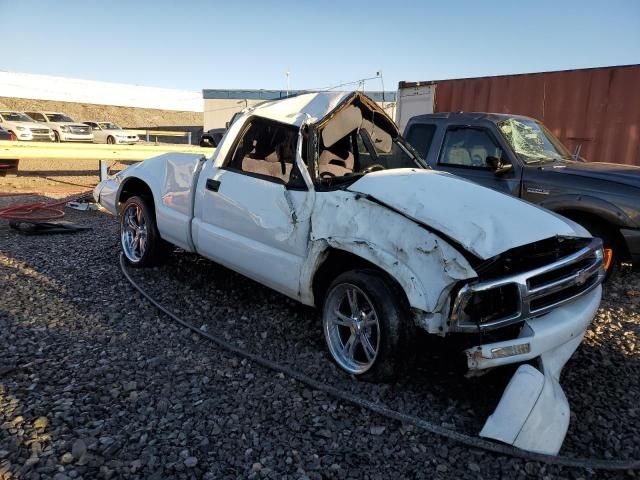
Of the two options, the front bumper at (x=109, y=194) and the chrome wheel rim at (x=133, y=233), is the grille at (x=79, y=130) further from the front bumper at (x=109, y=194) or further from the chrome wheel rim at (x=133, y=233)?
the chrome wheel rim at (x=133, y=233)

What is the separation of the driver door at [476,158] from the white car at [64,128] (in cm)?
2252

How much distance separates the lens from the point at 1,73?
44.8 metres

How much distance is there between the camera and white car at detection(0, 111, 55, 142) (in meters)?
21.1

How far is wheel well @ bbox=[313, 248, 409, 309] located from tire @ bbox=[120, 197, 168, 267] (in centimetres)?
232

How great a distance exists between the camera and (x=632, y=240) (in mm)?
5090

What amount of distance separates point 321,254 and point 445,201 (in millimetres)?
899

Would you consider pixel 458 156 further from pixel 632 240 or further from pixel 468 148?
pixel 632 240

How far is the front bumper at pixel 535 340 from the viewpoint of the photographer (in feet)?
9.09

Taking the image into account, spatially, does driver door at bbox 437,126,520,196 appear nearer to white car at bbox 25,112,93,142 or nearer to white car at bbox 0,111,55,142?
white car at bbox 0,111,55,142

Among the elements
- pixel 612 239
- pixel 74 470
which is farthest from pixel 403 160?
pixel 74 470

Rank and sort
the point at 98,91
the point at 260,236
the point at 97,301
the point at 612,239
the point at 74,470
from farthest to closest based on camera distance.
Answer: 1. the point at 98,91
2. the point at 612,239
3. the point at 97,301
4. the point at 260,236
5. the point at 74,470

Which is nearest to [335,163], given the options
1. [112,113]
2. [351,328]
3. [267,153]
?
[267,153]

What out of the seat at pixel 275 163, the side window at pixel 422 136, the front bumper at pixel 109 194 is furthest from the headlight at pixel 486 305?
the front bumper at pixel 109 194

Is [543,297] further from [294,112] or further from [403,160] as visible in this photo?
[294,112]
